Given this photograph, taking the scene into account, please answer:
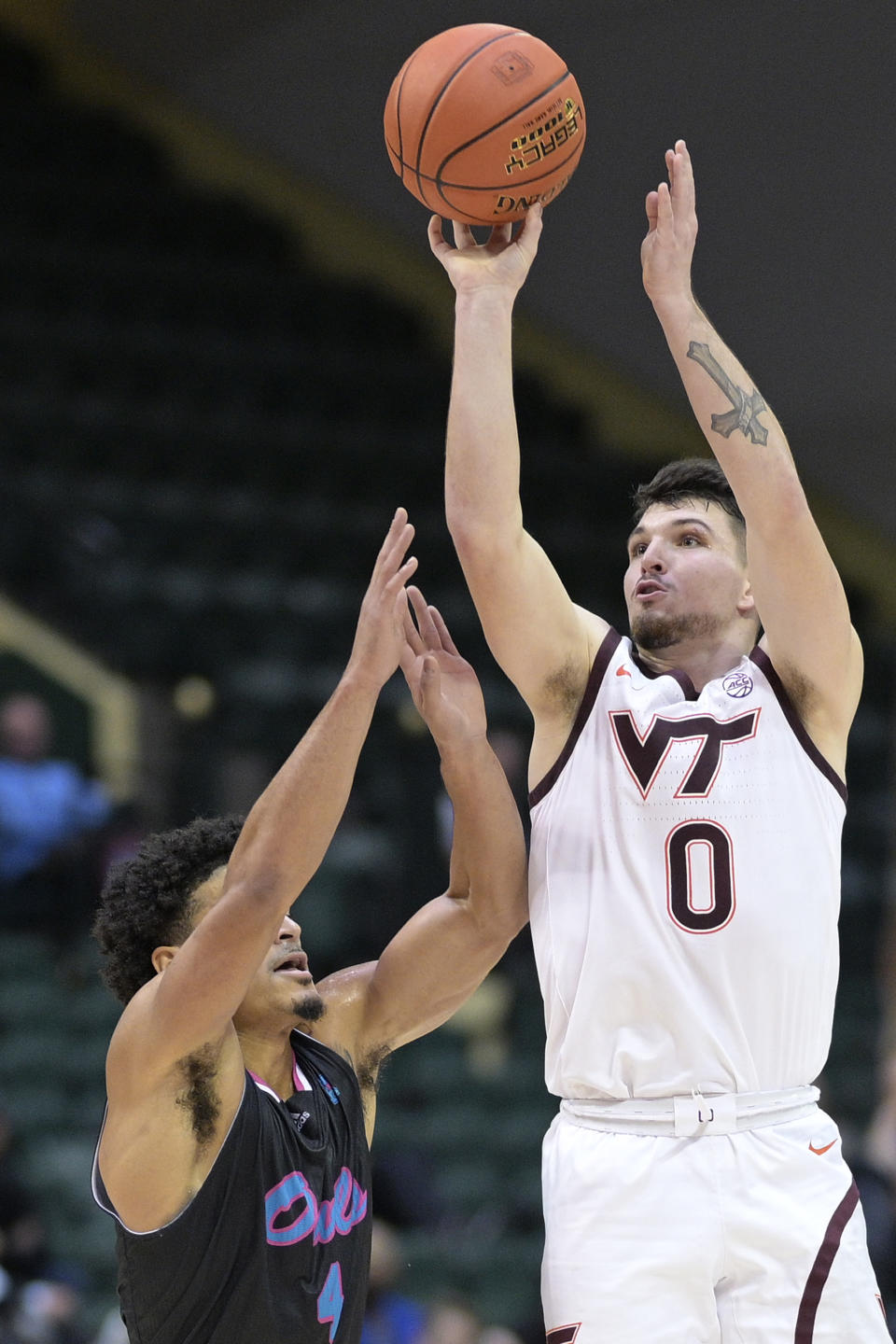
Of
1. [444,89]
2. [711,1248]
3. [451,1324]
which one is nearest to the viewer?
[711,1248]

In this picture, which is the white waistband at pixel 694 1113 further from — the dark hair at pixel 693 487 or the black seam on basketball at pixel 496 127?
the black seam on basketball at pixel 496 127

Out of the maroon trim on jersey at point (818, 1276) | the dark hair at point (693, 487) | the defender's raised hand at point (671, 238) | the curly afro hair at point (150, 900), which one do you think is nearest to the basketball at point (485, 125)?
the defender's raised hand at point (671, 238)

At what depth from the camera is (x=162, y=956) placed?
144 inches

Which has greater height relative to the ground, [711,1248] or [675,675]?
[675,675]

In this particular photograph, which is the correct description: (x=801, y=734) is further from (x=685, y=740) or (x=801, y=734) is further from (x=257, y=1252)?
(x=257, y=1252)

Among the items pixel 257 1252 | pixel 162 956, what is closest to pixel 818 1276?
pixel 257 1252

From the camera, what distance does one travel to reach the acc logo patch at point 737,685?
11.4 ft

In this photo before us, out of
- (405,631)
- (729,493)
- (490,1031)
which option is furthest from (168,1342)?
(490,1031)

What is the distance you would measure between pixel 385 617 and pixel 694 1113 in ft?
3.55

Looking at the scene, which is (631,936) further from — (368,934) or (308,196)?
(308,196)

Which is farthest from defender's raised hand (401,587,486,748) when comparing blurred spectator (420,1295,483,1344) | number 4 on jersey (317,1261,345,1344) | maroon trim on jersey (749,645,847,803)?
blurred spectator (420,1295,483,1344)

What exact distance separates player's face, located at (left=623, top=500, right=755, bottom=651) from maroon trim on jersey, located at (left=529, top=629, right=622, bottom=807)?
88 millimetres

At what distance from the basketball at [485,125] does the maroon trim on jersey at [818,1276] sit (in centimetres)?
204

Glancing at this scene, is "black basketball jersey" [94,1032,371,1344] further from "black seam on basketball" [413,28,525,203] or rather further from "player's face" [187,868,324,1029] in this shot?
"black seam on basketball" [413,28,525,203]
